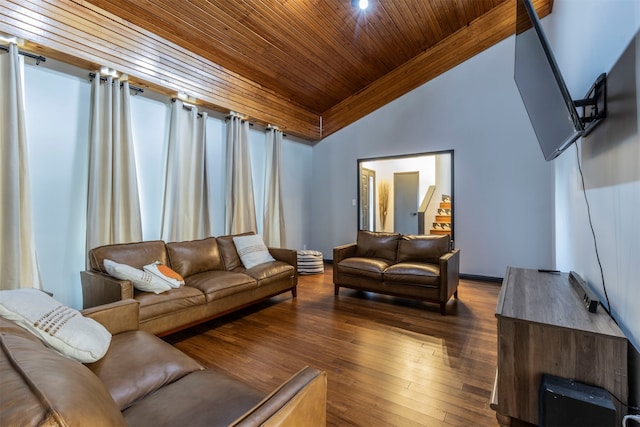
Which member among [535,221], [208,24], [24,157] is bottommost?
[535,221]

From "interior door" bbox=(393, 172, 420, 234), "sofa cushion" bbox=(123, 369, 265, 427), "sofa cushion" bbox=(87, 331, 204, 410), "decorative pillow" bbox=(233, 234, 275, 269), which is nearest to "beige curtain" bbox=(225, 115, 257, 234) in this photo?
"decorative pillow" bbox=(233, 234, 275, 269)

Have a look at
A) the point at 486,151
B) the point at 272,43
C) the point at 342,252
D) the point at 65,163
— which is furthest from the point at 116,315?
the point at 486,151

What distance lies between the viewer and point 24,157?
8.42 feet

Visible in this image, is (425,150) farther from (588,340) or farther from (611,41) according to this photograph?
(588,340)

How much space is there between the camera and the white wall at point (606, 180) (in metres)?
1.27

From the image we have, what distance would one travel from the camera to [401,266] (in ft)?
11.4

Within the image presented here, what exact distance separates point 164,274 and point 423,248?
2.90 m

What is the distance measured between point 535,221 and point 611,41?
128 inches

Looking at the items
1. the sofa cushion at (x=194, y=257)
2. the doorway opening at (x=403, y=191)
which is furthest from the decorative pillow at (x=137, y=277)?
the doorway opening at (x=403, y=191)

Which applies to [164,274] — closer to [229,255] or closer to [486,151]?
[229,255]

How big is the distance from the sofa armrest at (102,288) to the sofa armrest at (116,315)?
25.7 inches

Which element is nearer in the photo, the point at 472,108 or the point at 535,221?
the point at 535,221

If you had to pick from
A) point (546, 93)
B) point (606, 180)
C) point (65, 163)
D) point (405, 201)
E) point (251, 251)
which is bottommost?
point (251, 251)

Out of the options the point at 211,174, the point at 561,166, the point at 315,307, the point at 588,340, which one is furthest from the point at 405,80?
the point at 588,340
